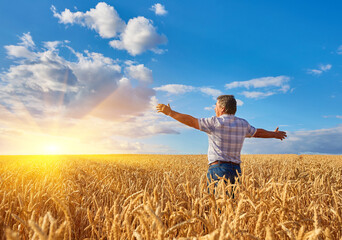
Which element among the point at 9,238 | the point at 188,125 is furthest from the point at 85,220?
the point at 188,125

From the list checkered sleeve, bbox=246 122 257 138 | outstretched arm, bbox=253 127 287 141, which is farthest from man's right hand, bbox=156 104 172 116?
outstretched arm, bbox=253 127 287 141

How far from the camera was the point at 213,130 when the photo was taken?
382 centimetres

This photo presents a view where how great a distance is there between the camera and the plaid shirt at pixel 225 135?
3.77m

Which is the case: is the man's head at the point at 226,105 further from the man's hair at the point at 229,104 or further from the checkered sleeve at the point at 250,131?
the checkered sleeve at the point at 250,131

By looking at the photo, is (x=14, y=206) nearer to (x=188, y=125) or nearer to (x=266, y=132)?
(x=188, y=125)

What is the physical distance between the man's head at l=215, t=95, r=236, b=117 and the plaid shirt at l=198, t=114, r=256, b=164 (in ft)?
0.33

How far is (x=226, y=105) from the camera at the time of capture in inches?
154

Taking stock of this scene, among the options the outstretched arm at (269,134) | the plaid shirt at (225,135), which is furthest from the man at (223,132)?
the outstretched arm at (269,134)

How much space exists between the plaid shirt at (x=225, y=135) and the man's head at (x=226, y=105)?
0.10 metres

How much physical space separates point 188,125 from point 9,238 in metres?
3.09

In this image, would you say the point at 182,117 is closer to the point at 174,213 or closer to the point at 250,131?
the point at 250,131

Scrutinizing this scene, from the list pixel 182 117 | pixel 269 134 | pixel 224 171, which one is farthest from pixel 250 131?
pixel 182 117

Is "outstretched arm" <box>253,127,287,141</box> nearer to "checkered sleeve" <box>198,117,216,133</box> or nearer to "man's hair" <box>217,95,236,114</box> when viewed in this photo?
"man's hair" <box>217,95,236,114</box>

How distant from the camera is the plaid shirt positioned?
12.4ft
